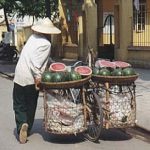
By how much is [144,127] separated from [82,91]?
71.2 inches

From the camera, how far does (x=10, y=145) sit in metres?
8.60

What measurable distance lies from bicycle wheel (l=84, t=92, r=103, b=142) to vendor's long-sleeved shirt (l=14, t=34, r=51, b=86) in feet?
2.98

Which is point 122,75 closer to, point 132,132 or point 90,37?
point 132,132

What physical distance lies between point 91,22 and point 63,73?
679 inches

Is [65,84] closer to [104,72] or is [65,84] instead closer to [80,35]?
[104,72]

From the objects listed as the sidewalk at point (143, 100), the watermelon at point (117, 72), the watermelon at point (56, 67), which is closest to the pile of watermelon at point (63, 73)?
the watermelon at point (56, 67)

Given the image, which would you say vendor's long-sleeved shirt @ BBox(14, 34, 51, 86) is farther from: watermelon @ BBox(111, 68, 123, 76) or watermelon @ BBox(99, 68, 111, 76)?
watermelon @ BBox(111, 68, 123, 76)

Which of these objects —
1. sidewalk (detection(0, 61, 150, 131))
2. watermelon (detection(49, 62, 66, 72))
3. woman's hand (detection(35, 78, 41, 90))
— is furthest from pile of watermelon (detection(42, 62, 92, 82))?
sidewalk (detection(0, 61, 150, 131))

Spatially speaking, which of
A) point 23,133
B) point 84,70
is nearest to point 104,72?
point 84,70

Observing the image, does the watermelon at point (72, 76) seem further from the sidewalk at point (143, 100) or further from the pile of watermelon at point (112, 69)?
the sidewalk at point (143, 100)

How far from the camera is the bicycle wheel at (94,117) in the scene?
8.46 metres

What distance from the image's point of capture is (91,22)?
83.7 feet

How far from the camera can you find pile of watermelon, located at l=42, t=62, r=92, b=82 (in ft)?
27.5

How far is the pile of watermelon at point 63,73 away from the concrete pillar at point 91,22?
54.2 feet
